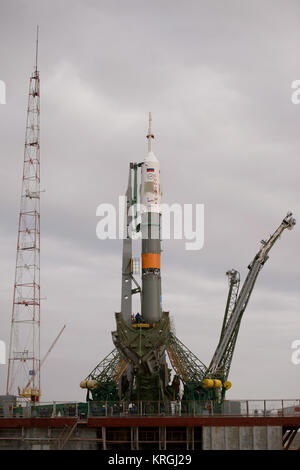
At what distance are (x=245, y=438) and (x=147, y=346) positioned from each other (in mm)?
14366

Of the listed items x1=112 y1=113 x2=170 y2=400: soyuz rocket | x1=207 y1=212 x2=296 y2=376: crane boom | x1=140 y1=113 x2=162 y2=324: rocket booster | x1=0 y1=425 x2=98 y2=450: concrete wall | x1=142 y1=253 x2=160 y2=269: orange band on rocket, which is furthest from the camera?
x1=207 y1=212 x2=296 y2=376: crane boom

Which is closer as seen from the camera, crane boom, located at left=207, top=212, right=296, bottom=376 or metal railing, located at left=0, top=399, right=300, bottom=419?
metal railing, located at left=0, top=399, right=300, bottom=419

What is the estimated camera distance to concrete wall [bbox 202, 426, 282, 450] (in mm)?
54625

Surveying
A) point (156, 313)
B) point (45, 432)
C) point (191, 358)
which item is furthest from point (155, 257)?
point (45, 432)

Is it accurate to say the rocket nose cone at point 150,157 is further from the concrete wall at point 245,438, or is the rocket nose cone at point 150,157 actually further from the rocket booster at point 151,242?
the concrete wall at point 245,438

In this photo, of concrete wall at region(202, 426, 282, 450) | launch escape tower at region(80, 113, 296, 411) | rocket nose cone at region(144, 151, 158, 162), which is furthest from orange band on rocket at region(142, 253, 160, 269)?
concrete wall at region(202, 426, 282, 450)

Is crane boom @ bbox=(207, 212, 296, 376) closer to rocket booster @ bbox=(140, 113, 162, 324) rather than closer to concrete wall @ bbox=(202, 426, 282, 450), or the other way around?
rocket booster @ bbox=(140, 113, 162, 324)

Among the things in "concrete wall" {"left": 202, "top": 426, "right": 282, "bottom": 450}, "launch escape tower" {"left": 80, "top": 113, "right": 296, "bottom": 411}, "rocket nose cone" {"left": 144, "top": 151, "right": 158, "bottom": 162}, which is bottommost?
"concrete wall" {"left": 202, "top": 426, "right": 282, "bottom": 450}

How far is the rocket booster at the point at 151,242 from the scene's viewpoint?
70250 millimetres

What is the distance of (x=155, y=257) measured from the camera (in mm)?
71250

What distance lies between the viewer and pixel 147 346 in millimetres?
64562

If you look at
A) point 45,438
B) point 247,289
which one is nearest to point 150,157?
point 247,289
